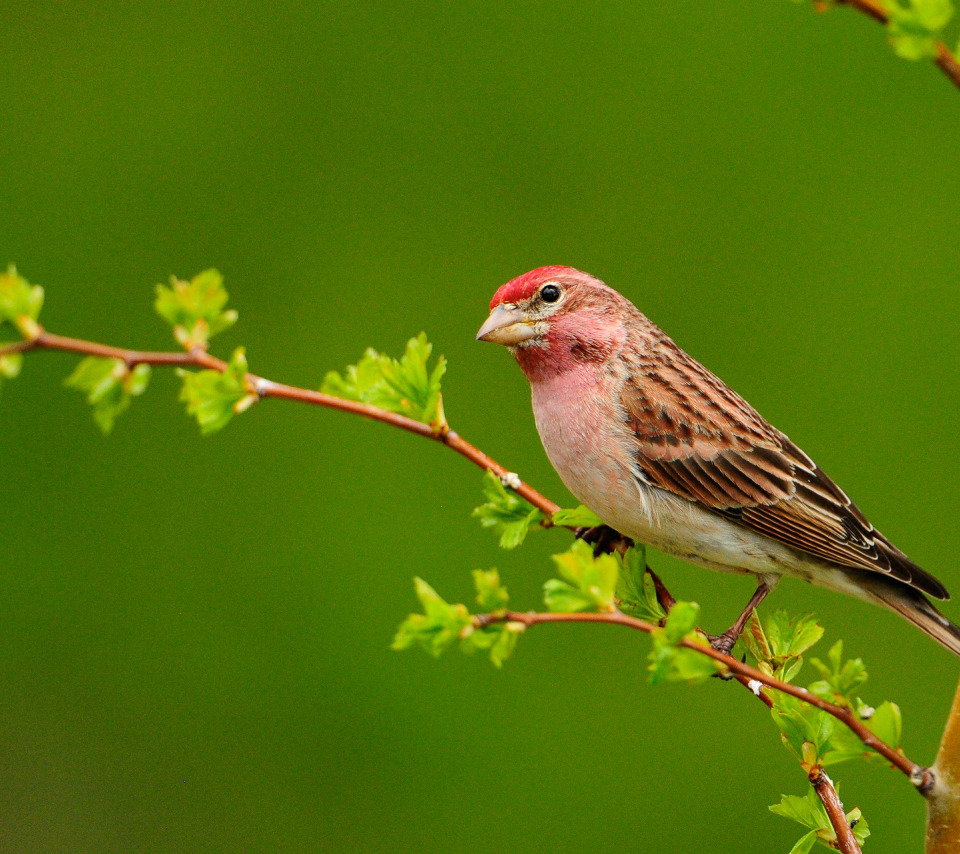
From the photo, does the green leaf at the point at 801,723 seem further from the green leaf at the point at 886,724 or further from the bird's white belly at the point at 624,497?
the bird's white belly at the point at 624,497

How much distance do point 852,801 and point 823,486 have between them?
9.22 feet

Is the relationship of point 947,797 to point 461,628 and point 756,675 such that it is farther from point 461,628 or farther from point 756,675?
point 461,628

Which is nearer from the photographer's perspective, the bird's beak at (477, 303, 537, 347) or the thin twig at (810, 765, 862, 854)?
the thin twig at (810, 765, 862, 854)

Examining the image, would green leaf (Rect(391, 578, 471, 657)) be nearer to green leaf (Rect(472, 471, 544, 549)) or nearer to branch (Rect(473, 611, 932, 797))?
branch (Rect(473, 611, 932, 797))

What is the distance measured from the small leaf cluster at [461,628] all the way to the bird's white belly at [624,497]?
5.27ft

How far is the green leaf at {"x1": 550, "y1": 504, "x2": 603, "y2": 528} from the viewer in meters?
2.93

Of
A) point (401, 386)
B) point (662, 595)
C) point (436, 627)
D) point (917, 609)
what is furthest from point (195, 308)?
point (917, 609)

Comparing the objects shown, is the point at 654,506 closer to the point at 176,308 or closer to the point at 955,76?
the point at 176,308

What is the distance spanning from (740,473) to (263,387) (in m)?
1.81

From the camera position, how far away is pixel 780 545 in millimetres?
3684

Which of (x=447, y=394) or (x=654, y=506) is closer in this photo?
(x=654, y=506)

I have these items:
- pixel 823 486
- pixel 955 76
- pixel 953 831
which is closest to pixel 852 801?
pixel 823 486

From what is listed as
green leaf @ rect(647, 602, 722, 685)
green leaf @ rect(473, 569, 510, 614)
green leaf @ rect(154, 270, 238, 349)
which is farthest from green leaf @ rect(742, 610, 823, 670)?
green leaf @ rect(154, 270, 238, 349)

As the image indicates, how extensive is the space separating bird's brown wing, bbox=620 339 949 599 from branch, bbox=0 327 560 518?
825 millimetres
